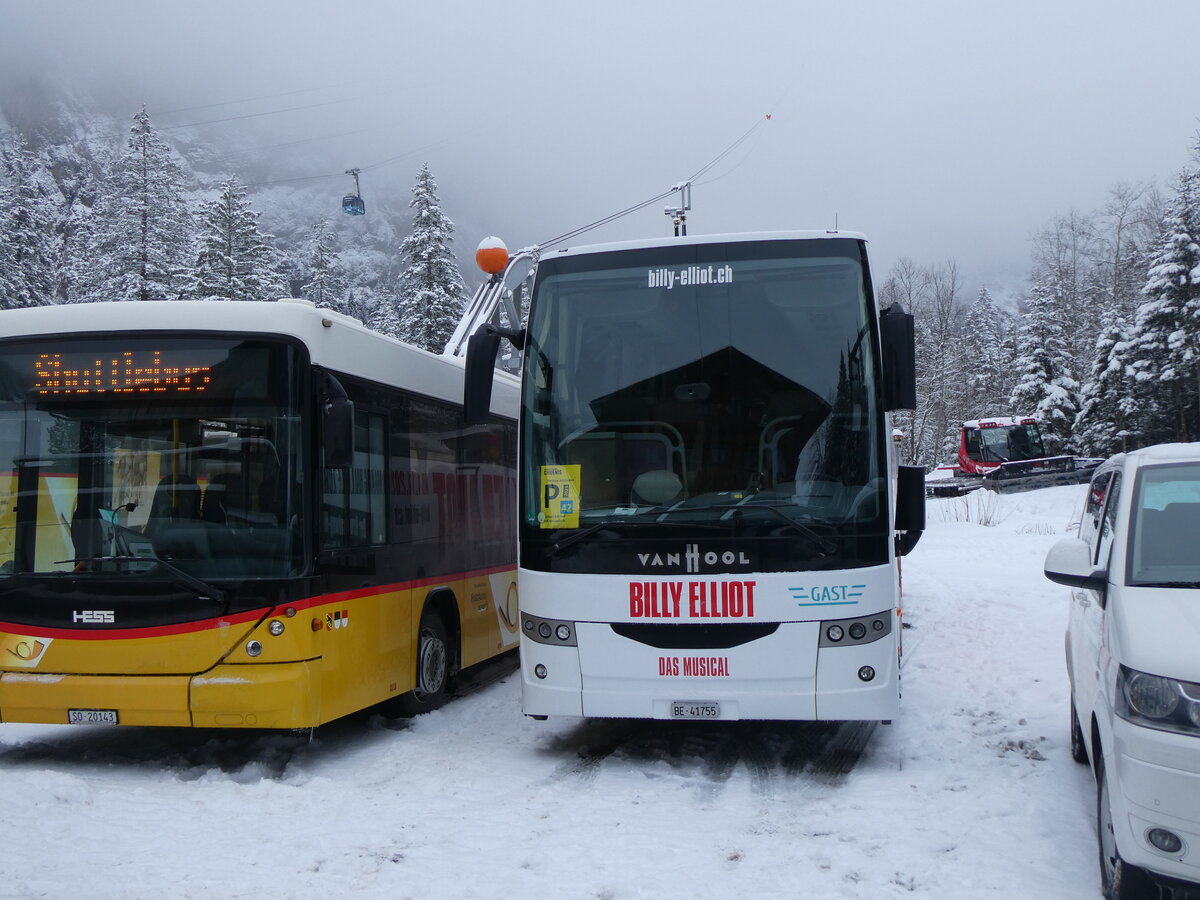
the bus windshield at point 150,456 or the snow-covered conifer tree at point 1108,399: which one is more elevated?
the snow-covered conifer tree at point 1108,399

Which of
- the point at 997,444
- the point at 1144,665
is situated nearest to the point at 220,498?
the point at 1144,665

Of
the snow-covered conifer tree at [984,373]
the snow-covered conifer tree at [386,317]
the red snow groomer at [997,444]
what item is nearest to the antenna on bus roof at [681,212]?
the red snow groomer at [997,444]

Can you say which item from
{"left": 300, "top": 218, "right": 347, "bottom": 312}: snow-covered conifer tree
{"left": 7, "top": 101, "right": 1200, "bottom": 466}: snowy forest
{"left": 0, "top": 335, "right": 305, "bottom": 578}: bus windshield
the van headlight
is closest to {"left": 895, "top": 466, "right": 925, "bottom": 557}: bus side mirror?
the van headlight

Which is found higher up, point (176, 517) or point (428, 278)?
point (428, 278)

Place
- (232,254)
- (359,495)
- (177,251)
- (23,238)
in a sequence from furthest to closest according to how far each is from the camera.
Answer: (23,238) < (232,254) < (177,251) < (359,495)

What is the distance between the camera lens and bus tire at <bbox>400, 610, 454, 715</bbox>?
8.55 metres

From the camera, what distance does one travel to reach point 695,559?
22.3ft

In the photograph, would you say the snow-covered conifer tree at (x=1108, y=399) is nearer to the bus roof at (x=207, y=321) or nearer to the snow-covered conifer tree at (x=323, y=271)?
the snow-covered conifer tree at (x=323, y=271)

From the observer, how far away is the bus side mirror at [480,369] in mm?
7352

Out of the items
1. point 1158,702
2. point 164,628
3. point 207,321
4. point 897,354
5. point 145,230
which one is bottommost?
point 1158,702

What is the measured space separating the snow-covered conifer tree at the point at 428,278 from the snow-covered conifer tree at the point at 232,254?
6036mm

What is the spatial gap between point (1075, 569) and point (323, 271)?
2226 inches

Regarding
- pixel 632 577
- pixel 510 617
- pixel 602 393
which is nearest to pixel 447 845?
pixel 632 577

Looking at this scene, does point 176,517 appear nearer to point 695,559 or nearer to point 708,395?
point 695,559
